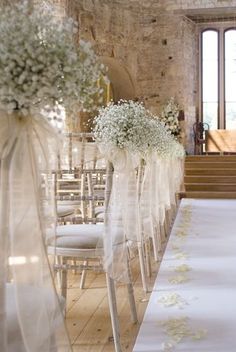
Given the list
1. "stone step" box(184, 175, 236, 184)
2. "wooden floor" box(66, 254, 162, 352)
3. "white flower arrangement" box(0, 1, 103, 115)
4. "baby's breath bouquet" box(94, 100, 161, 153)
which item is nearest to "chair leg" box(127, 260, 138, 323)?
"wooden floor" box(66, 254, 162, 352)

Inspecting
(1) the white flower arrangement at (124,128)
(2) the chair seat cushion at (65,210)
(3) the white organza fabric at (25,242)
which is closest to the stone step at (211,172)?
(2) the chair seat cushion at (65,210)

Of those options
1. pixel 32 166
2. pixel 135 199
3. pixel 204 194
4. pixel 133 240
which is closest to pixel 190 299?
pixel 133 240

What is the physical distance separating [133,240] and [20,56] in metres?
2.07

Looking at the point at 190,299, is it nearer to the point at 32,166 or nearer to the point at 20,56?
the point at 32,166

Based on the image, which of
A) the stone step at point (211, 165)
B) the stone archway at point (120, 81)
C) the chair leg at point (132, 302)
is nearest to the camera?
the chair leg at point (132, 302)

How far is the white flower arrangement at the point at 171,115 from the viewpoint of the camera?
13154mm

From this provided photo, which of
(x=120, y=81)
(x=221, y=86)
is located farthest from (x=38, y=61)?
(x=221, y=86)

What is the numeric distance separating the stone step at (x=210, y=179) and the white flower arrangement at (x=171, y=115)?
7.59ft

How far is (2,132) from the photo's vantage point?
4.83 feet

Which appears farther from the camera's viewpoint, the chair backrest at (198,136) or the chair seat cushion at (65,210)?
the chair backrest at (198,136)

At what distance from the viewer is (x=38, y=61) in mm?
1356

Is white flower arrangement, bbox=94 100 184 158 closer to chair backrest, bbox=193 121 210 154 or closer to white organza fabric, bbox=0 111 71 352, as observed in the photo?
white organza fabric, bbox=0 111 71 352

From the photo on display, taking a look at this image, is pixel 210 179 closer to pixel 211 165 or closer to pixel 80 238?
pixel 211 165

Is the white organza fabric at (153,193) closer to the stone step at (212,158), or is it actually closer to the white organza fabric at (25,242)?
the white organza fabric at (25,242)
